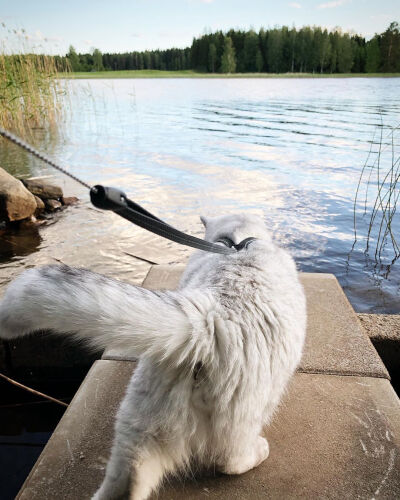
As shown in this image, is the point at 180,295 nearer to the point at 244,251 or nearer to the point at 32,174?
the point at 244,251

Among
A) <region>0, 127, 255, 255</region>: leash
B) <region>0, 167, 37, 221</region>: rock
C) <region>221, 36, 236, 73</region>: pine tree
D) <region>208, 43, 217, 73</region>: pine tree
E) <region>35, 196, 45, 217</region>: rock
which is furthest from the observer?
<region>208, 43, 217, 73</region>: pine tree

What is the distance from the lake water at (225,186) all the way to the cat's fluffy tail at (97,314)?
11.3 ft

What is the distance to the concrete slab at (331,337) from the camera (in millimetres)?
2341

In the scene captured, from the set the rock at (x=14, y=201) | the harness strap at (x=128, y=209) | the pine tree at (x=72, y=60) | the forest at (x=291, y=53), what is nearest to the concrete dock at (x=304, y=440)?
the harness strap at (x=128, y=209)

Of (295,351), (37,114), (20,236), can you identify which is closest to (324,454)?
(295,351)

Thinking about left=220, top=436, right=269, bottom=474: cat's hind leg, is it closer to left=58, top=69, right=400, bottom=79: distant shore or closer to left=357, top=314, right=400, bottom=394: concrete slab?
left=357, top=314, right=400, bottom=394: concrete slab

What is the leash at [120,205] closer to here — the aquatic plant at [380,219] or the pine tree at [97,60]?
the aquatic plant at [380,219]

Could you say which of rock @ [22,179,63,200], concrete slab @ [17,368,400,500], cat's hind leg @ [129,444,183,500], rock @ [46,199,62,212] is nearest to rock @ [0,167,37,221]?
A: rock @ [46,199,62,212]

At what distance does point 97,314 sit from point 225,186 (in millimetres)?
7788

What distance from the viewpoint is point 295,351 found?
1.63m

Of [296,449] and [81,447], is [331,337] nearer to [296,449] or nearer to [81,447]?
[296,449]

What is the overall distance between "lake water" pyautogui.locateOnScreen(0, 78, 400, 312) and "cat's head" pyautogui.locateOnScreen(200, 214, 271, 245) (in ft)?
6.49

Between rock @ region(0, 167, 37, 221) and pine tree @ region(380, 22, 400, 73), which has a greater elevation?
pine tree @ region(380, 22, 400, 73)

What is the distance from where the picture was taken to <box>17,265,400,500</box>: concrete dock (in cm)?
159
